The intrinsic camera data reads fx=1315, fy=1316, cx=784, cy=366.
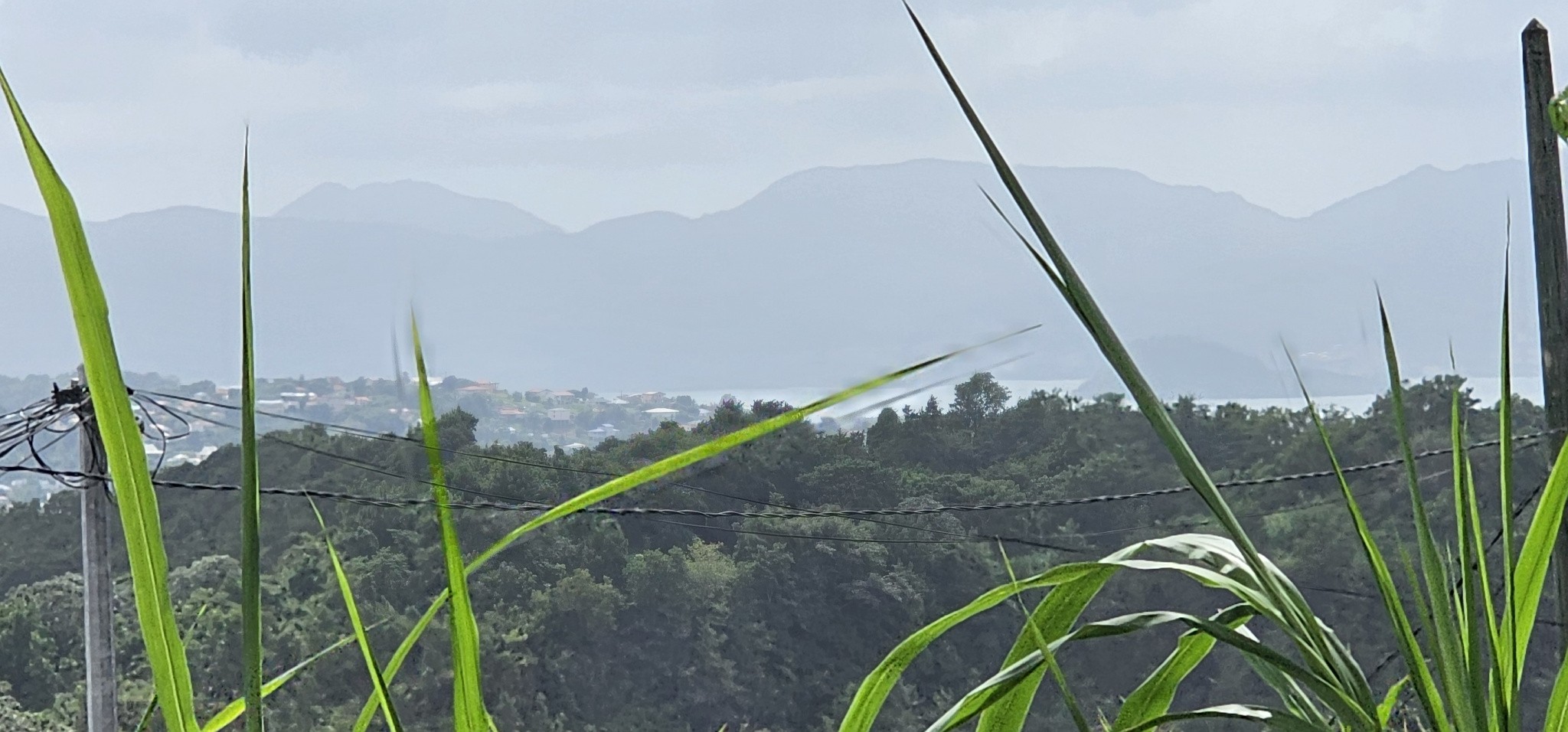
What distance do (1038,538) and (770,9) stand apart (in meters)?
27.9

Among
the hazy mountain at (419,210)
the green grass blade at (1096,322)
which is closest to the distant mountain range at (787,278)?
the hazy mountain at (419,210)

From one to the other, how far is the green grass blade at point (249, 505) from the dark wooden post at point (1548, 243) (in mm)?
2003

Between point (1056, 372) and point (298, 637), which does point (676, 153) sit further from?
point (298, 637)

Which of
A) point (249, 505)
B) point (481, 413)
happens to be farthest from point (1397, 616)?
point (481, 413)

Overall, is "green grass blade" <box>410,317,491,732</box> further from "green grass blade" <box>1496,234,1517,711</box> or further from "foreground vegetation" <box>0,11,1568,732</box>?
"green grass blade" <box>1496,234,1517,711</box>

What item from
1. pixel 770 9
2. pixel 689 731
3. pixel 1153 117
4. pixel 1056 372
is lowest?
pixel 689 731

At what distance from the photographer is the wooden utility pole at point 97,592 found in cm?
356

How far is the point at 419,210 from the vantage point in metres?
31.6

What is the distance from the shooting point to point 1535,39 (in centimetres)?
180

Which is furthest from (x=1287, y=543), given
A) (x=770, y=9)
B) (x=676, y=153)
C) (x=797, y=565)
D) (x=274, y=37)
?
(x=274, y=37)

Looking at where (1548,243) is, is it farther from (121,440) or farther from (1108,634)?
(121,440)

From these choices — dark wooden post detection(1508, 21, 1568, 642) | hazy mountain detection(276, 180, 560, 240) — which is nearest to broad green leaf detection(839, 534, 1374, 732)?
dark wooden post detection(1508, 21, 1568, 642)

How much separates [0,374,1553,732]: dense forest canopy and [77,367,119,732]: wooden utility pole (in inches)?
224

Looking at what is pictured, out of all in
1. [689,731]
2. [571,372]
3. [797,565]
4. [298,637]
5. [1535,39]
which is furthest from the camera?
[571,372]
